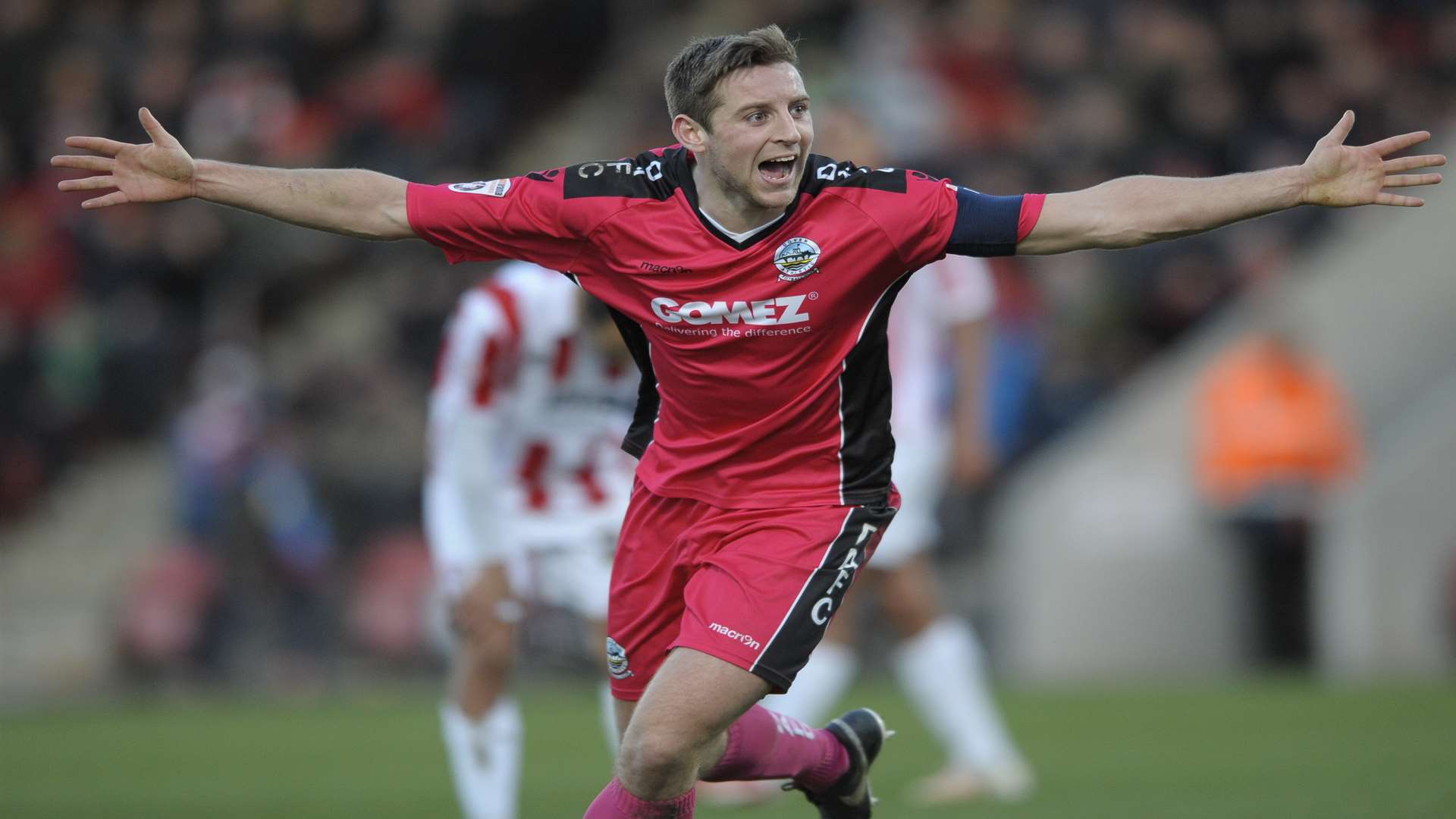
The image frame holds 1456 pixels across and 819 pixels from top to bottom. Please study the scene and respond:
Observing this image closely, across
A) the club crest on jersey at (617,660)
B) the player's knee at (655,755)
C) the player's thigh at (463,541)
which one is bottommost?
the player's knee at (655,755)

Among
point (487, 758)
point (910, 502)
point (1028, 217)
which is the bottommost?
point (487, 758)

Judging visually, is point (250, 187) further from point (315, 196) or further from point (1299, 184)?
point (1299, 184)

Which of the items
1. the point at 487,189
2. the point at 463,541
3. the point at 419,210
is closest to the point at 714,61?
the point at 487,189

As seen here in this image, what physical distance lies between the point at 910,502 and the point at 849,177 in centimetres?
315

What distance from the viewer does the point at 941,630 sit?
27.5 ft

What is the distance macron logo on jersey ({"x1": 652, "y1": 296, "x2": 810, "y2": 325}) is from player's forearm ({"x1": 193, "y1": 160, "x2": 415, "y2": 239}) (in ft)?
2.57

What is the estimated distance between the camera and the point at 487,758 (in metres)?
6.84

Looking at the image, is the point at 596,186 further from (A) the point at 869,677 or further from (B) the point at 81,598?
(B) the point at 81,598

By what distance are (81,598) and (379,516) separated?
8.82 feet

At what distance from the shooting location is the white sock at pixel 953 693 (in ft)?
26.9

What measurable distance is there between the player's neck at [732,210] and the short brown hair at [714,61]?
175 millimetres

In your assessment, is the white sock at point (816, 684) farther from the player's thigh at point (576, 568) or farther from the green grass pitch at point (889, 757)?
the player's thigh at point (576, 568)

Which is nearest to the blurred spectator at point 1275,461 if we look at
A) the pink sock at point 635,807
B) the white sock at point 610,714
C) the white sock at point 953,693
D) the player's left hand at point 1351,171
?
the white sock at point 610,714

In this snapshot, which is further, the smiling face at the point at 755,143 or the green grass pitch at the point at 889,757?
the green grass pitch at the point at 889,757
